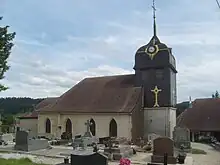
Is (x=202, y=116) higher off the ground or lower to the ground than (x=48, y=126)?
higher

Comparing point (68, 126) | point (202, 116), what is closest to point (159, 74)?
point (202, 116)

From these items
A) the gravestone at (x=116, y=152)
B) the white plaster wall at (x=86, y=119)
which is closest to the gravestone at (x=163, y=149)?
the gravestone at (x=116, y=152)

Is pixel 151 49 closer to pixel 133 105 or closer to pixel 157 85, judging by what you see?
pixel 157 85

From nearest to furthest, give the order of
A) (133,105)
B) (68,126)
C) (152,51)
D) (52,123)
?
(133,105)
(152,51)
(68,126)
(52,123)

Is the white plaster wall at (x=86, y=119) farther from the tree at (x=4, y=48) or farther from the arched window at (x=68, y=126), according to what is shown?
the tree at (x=4, y=48)

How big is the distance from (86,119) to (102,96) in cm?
338

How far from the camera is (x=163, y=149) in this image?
64.8 ft

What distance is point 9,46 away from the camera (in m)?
15.4

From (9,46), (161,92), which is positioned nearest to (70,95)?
(161,92)

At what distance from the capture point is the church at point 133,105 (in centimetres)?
3481

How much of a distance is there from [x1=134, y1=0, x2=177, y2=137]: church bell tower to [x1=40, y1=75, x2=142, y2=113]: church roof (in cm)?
141

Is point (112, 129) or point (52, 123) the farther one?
point (52, 123)

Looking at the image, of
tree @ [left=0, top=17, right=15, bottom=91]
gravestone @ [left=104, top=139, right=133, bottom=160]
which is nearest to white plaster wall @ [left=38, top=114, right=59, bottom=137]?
gravestone @ [left=104, top=139, right=133, bottom=160]

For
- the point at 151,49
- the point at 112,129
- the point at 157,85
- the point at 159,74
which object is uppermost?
the point at 151,49
